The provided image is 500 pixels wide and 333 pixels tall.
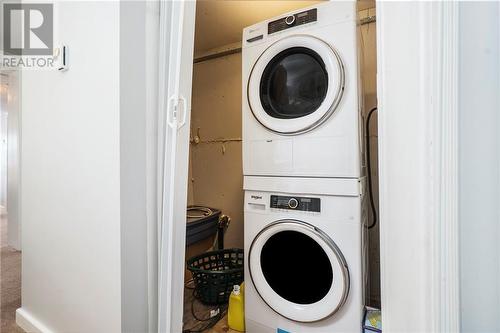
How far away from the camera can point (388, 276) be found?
0.70m

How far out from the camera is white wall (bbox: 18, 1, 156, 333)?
1.00 meters

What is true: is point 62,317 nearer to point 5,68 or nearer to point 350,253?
point 350,253

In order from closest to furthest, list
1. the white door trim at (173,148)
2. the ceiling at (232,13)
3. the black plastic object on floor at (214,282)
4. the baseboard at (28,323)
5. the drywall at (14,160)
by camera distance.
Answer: the white door trim at (173,148)
the baseboard at (28,323)
the black plastic object on floor at (214,282)
the ceiling at (232,13)
the drywall at (14,160)

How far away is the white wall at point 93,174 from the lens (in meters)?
1.00

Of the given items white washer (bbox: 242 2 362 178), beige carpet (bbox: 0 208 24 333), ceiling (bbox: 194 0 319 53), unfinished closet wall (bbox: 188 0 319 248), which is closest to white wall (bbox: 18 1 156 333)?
beige carpet (bbox: 0 208 24 333)

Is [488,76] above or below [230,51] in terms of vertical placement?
below

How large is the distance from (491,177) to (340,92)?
69 cm

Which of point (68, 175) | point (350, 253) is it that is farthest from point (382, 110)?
point (68, 175)

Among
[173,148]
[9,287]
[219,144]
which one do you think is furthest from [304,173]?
[9,287]

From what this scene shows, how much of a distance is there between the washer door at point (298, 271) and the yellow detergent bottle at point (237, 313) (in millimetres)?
220

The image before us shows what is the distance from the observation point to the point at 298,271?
1.34 metres

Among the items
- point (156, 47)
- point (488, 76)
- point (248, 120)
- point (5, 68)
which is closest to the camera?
point (488, 76)

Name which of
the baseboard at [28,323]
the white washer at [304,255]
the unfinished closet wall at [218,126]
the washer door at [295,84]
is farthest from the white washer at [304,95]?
the baseboard at [28,323]

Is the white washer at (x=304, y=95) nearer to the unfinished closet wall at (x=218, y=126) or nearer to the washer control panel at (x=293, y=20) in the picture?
the washer control panel at (x=293, y=20)
